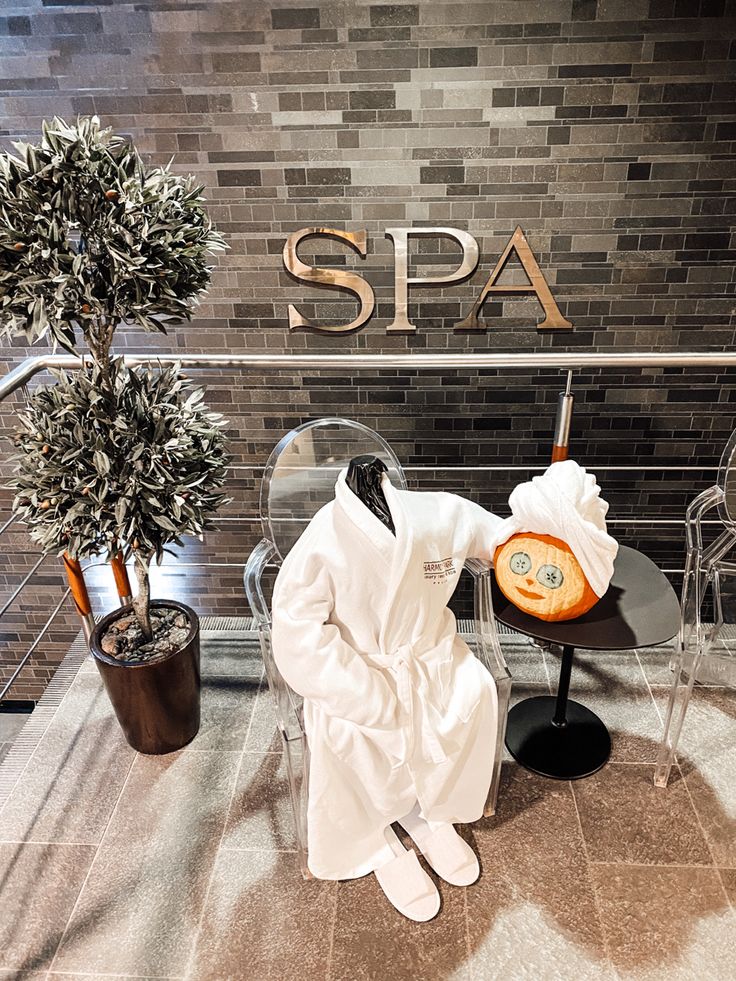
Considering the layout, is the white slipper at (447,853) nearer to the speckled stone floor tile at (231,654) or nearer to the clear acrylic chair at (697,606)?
the clear acrylic chair at (697,606)

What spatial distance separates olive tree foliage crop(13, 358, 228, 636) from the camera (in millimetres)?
1695

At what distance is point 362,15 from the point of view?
2.40 m

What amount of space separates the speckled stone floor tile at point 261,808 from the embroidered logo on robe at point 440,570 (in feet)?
2.64

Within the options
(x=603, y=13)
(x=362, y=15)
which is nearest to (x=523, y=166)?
(x=603, y=13)

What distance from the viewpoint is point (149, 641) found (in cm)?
209

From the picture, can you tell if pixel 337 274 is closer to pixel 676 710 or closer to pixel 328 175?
pixel 328 175

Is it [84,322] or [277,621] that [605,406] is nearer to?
[277,621]

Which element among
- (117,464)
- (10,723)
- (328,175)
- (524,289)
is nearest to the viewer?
(117,464)

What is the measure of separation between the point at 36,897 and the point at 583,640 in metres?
1.47

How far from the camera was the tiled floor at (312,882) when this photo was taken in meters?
1.57

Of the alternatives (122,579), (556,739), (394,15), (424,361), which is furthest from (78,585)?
(394,15)

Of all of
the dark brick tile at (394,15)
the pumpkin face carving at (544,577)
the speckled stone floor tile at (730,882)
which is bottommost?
the speckled stone floor tile at (730,882)

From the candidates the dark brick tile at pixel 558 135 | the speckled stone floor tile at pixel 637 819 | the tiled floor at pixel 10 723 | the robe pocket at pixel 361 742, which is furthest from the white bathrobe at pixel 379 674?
the tiled floor at pixel 10 723

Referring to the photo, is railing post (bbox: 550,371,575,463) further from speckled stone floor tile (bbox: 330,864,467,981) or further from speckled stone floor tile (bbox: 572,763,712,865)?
speckled stone floor tile (bbox: 330,864,467,981)
